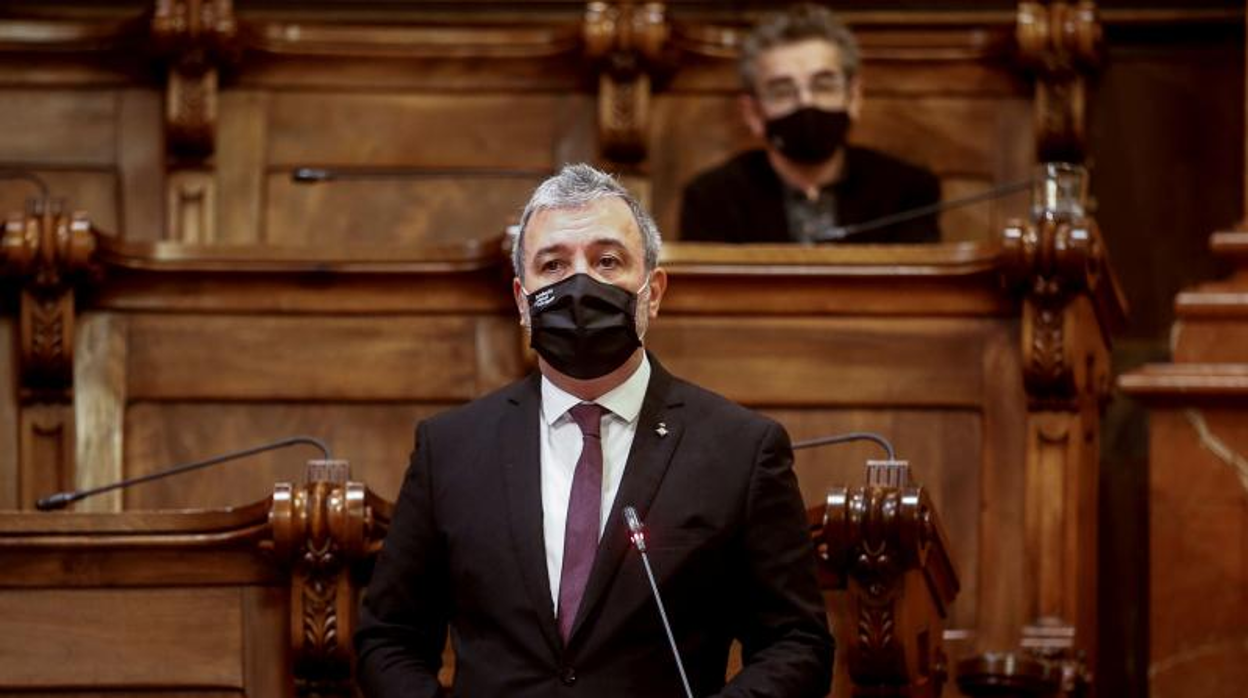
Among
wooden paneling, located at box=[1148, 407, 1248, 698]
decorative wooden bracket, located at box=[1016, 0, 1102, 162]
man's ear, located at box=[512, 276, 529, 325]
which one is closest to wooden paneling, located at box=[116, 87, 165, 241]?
decorative wooden bracket, located at box=[1016, 0, 1102, 162]

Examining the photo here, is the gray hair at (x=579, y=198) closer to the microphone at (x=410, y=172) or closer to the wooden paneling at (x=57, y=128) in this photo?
the microphone at (x=410, y=172)

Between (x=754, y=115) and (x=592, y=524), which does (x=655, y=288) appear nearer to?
(x=592, y=524)

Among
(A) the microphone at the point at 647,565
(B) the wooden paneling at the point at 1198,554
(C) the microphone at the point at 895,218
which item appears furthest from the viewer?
(C) the microphone at the point at 895,218

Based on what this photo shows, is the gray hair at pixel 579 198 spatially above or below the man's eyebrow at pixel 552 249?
above

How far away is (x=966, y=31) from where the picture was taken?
9.27ft

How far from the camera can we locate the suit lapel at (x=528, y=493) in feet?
4.57

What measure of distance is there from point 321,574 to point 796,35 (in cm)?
105

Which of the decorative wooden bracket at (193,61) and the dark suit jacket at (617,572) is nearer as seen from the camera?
the dark suit jacket at (617,572)

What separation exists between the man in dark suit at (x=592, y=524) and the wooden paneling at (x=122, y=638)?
297 mm

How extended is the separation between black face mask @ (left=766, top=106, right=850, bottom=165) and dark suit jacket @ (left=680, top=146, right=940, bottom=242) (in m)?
0.05

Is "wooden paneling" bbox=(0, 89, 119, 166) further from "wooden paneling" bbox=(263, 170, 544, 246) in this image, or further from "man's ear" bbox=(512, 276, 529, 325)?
"man's ear" bbox=(512, 276, 529, 325)

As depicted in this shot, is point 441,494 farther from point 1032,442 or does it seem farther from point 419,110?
point 419,110

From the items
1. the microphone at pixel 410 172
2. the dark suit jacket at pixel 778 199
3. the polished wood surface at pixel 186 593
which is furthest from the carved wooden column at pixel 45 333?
the dark suit jacket at pixel 778 199

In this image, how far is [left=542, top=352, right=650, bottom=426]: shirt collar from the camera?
4.74ft
